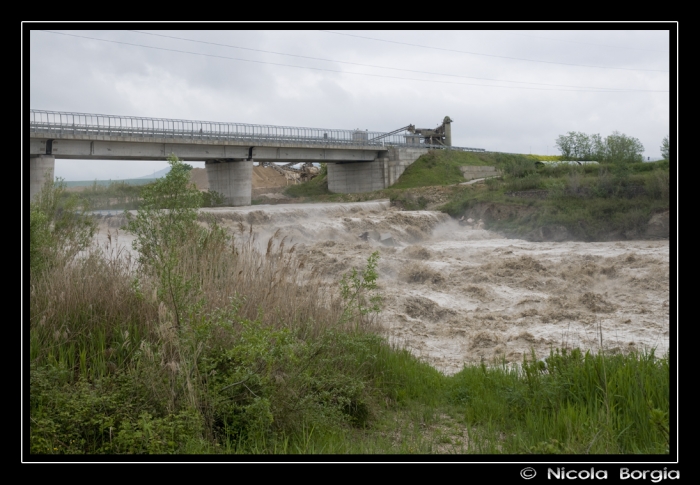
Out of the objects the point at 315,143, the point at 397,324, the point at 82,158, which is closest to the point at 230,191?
the point at 315,143

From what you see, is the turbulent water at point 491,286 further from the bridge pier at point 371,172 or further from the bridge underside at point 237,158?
the bridge pier at point 371,172

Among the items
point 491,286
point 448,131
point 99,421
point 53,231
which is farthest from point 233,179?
point 99,421

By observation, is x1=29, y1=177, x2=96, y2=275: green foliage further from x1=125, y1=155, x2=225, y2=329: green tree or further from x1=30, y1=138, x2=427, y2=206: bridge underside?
x1=30, y1=138, x2=427, y2=206: bridge underside

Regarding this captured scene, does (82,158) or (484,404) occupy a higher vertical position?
(82,158)

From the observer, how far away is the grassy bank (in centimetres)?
449

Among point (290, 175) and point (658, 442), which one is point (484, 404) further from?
point (290, 175)

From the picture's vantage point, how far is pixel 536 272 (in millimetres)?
19047

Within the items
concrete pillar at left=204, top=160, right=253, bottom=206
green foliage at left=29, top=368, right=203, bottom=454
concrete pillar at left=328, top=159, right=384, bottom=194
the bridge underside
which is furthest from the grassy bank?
concrete pillar at left=328, top=159, right=384, bottom=194

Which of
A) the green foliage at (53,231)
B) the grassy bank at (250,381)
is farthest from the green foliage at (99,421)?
the green foliage at (53,231)

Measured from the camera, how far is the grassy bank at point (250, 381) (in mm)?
4492

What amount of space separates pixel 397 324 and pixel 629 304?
6.34m

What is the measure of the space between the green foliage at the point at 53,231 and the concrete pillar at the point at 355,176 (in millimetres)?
43741

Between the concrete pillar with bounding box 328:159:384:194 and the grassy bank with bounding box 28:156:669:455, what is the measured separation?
44684 mm
